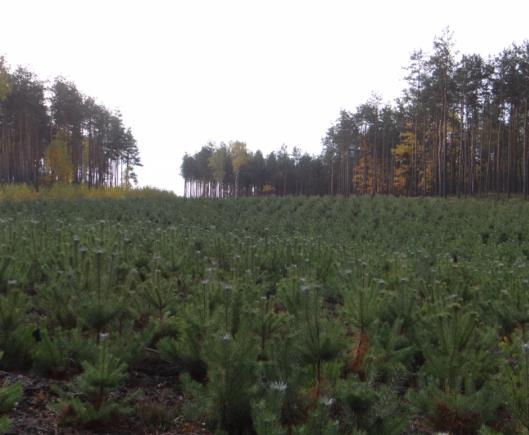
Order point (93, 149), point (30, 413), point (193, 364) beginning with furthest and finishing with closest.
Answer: point (93, 149)
point (193, 364)
point (30, 413)

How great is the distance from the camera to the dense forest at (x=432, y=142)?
133ft

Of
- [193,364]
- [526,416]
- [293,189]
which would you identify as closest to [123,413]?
[193,364]

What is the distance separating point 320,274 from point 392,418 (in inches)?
200

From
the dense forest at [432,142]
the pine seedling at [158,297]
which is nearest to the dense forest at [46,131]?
the dense forest at [432,142]

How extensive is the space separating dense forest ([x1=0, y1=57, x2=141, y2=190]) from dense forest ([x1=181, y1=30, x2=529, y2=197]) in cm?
2348

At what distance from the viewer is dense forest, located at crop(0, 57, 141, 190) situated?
5050 centimetres

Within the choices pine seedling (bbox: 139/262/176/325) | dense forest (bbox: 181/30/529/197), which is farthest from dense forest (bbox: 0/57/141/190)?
pine seedling (bbox: 139/262/176/325)

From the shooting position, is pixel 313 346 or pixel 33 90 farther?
pixel 33 90

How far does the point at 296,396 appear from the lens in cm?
335

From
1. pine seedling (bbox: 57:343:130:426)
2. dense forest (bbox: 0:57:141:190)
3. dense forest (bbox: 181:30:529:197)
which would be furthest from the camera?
dense forest (bbox: 0:57:141:190)

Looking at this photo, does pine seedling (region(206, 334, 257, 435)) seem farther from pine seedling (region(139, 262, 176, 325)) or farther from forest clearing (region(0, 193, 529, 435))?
pine seedling (region(139, 262, 176, 325))

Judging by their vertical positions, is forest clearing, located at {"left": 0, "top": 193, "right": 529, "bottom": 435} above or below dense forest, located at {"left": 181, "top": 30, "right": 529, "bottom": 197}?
below

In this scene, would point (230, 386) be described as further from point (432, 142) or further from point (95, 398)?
point (432, 142)

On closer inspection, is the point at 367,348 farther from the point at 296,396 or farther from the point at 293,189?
the point at 293,189
